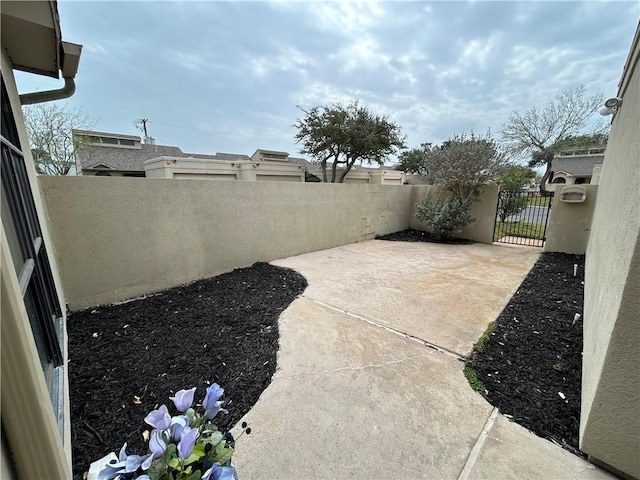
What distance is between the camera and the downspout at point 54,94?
2587mm

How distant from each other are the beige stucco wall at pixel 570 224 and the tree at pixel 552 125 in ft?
48.1

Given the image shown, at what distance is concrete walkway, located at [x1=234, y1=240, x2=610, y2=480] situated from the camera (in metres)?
1.48

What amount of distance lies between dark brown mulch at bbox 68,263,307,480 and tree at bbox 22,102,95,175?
11.5 m

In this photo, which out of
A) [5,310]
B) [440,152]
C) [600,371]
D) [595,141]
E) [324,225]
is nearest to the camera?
[5,310]

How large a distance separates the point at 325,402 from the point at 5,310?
182 cm

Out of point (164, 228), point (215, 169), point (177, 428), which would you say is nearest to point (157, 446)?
point (177, 428)

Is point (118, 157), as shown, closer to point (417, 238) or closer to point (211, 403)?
point (417, 238)

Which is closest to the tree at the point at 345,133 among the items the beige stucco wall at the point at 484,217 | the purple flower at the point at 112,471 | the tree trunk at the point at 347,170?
the tree trunk at the point at 347,170

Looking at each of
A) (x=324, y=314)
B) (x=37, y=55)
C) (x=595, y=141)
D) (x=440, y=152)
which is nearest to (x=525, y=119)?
(x=595, y=141)

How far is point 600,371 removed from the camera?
1.41m

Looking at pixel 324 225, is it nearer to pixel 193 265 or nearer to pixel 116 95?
pixel 193 265

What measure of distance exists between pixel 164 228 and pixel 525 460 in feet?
13.6

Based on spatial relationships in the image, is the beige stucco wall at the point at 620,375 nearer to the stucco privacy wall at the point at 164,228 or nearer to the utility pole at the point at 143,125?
the stucco privacy wall at the point at 164,228

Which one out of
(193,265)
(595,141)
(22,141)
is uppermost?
(595,141)
